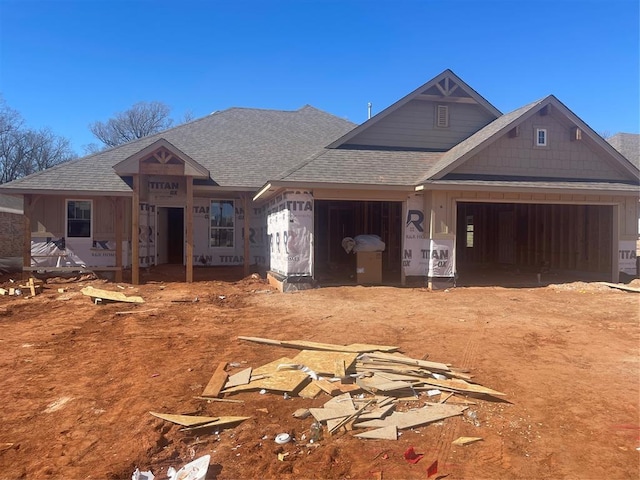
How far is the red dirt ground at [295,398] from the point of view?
3.69 metres

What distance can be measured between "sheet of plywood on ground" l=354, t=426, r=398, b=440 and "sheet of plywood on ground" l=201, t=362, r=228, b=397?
178 cm

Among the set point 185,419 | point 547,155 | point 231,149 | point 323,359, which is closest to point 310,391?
point 323,359

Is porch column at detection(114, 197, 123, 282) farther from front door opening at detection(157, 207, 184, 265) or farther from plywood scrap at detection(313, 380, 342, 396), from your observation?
plywood scrap at detection(313, 380, 342, 396)

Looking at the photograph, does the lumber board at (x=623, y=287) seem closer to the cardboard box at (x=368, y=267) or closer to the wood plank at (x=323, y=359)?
the cardboard box at (x=368, y=267)

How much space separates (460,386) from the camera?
520 centimetres

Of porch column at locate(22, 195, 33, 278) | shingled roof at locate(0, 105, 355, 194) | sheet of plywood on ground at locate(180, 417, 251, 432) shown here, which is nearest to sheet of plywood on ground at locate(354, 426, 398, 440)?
sheet of plywood on ground at locate(180, 417, 251, 432)

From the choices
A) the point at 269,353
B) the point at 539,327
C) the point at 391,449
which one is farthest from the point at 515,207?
the point at 391,449

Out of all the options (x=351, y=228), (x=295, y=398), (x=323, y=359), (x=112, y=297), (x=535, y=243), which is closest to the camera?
(x=295, y=398)

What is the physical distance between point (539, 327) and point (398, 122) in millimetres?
9804

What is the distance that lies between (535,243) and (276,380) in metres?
17.4

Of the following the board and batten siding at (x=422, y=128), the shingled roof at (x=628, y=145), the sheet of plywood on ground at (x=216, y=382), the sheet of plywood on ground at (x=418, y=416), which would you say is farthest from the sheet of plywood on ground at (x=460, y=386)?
the shingled roof at (x=628, y=145)

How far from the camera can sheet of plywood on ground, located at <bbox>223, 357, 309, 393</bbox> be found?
5137 millimetres

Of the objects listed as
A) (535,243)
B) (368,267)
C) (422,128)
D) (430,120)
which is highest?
(430,120)

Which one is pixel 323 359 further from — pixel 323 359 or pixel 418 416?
pixel 418 416
